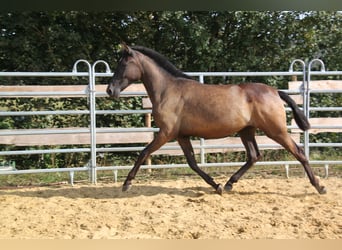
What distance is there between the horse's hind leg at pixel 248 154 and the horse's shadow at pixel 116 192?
13 cm

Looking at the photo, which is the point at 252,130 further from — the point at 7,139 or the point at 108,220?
the point at 7,139

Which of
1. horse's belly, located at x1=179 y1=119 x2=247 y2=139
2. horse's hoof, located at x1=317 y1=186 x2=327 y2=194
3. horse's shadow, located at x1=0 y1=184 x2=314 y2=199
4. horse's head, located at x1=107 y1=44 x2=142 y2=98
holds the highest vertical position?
horse's head, located at x1=107 y1=44 x2=142 y2=98

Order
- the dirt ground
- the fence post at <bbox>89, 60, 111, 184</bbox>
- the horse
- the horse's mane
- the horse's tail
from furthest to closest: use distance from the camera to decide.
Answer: the fence post at <bbox>89, 60, 111, 184</bbox> < the horse's mane < the horse's tail < the horse < the dirt ground

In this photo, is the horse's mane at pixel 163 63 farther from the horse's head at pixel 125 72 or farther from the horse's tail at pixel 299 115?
the horse's tail at pixel 299 115

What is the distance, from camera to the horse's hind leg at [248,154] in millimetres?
4766

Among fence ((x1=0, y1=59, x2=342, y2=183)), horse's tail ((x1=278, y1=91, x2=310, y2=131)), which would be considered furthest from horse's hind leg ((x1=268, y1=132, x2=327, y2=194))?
fence ((x1=0, y1=59, x2=342, y2=183))

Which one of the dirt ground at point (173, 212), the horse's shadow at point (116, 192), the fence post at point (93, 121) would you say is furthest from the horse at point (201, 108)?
the fence post at point (93, 121)

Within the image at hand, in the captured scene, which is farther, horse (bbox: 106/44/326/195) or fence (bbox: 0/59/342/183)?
fence (bbox: 0/59/342/183)

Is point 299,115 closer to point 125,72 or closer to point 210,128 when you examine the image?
point 210,128

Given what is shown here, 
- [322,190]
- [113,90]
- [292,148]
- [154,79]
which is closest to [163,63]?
[154,79]

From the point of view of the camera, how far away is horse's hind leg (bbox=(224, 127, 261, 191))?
4.77 meters

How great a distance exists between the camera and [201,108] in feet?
14.9

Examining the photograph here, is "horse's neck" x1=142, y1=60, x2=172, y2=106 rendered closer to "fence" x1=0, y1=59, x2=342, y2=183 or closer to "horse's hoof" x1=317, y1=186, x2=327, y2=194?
"fence" x1=0, y1=59, x2=342, y2=183

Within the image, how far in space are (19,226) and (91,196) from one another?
47.1 inches
